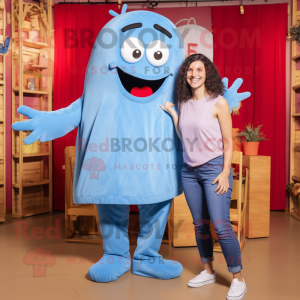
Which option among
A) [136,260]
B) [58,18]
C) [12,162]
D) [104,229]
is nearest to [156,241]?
[136,260]

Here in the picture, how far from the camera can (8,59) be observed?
12.8ft

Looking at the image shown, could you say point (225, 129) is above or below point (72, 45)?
below

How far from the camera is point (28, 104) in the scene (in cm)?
408

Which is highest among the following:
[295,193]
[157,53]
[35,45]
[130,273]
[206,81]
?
[35,45]

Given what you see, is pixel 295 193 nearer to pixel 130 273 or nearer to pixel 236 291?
pixel 236 291

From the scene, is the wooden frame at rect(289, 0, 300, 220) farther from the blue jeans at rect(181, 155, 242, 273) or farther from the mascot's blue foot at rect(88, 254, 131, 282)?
the mascot's blue foot at rect(88, 254, 131, 282)

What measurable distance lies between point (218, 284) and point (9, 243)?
1.80 meters

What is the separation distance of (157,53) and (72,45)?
2.45m

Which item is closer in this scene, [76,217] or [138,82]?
[138,82]

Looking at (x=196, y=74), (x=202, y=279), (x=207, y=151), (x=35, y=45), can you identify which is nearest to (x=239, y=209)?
(x=202, y=279)

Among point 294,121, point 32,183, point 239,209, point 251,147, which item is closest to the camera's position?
point 239,209

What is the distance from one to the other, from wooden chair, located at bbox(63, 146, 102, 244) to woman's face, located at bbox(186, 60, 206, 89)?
1392 mm

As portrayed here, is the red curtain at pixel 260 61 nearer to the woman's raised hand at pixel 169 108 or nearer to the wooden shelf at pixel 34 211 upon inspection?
the woman's raised hand at pixel 169 108

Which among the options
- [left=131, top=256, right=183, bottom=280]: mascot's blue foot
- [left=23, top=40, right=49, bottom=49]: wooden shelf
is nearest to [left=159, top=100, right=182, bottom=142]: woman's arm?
[left=131, top=256, right=183, bottom=280]: mascot's blue foot
